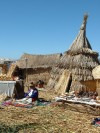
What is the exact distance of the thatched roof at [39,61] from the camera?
2610 cm

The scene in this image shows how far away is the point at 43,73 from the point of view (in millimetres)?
25953

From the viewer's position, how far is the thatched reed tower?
19562mm

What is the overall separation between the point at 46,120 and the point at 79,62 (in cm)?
978

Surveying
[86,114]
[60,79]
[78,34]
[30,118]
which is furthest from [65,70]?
[30,118]

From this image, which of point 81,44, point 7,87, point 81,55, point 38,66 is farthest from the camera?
point 38,66

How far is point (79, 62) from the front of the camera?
1994cm

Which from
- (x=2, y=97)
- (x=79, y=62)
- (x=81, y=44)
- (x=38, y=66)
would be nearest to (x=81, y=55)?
(x=79, y=62)

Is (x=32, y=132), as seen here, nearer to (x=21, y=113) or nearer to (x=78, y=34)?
(x=21, y=113)

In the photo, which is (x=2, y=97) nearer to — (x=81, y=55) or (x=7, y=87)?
(x=7, y=87)

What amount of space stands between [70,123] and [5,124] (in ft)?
6.81

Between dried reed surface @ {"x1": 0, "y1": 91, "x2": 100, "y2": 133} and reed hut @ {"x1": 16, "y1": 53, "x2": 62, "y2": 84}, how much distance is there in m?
12.3

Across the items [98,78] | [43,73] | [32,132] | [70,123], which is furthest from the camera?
[43,73]

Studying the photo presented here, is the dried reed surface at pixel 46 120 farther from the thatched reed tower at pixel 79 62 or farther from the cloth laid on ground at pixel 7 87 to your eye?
the thatched reed tower at pixel 79 62

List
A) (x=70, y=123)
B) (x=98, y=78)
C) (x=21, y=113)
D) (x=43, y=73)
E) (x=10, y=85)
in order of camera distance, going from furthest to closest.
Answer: (x=43, y=73) → (x=98, y=78) → (x=10, y=85) → (x=21, y=113) → (x=70, y=123)
